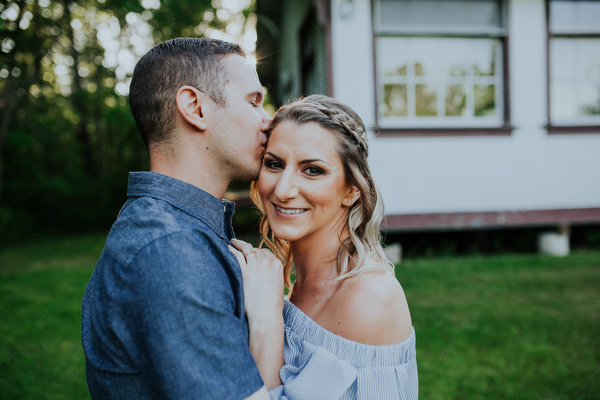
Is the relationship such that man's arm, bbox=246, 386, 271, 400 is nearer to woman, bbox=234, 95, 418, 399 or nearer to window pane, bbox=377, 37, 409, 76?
woman, bbox=234, 95, 418, 399

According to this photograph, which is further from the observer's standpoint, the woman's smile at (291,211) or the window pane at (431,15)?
the window pane at (431,15)

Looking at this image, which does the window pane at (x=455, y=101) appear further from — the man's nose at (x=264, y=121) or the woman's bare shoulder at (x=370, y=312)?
the woman's bare shoulder at (x=370, y=312)

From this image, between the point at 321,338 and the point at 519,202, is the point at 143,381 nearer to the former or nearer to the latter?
the point at 321,338

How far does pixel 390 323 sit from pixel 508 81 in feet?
23.0

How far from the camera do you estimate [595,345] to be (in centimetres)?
417

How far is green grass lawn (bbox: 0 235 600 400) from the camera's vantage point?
363cm

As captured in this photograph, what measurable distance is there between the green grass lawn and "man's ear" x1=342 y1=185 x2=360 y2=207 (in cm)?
207

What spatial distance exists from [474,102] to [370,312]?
681cm

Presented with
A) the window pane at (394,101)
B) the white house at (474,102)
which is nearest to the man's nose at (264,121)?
the white house at (474,102)

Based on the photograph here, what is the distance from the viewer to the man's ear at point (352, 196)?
224 centimetres

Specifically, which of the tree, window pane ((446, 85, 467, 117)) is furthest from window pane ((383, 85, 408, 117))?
the tree

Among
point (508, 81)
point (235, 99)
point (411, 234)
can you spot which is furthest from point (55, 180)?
point (235, 99)

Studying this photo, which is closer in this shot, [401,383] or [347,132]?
[401,383]

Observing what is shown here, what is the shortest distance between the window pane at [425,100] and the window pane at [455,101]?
247 millimetres
